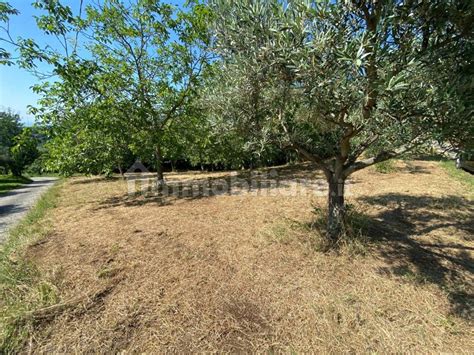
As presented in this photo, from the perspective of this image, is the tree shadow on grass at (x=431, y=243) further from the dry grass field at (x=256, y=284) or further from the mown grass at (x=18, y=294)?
the mown grass at (x=18, y=294)

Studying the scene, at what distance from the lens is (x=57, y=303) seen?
7.78 feet

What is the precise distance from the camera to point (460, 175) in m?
8.40

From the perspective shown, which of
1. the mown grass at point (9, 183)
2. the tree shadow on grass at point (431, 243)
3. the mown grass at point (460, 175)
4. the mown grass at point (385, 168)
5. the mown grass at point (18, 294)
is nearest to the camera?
the mown grass at point (18, 294)

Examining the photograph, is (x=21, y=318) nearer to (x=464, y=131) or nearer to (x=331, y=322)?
(x=331, y=322)

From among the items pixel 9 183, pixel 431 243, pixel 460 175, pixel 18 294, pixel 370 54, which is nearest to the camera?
pixel 370 54

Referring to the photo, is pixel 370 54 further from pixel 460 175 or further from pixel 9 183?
pixel 9 183

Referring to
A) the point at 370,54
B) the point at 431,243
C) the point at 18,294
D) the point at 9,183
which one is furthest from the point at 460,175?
the point at 9,183

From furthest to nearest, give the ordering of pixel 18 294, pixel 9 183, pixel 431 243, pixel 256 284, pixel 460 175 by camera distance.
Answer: pixel 9 183 → pixel 460 175 → pixel 431 243 → pixel 256 284 → pixel 18 294

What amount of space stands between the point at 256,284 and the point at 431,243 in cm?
315

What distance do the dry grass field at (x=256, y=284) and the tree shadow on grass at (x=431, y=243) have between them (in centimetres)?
2

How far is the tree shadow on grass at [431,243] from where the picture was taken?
276cm

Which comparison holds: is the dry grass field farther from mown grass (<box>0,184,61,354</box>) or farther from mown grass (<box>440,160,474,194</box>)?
mown grass (<box>440,160,474,194</box>)

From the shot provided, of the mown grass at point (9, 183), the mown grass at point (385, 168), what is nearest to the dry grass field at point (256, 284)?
the mown grass at point (385, 168)

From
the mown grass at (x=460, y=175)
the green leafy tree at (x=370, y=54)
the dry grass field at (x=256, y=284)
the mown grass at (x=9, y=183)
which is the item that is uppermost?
the green leafy tree at (x=370, y=54)
